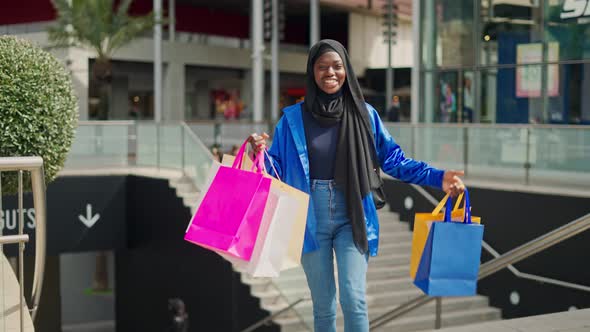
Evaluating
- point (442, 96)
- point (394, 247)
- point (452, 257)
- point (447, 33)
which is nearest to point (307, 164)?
point (452, 257)

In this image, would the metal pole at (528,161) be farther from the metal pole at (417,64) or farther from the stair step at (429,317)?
the metal pole at (417,64)

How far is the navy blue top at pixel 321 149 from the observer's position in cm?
394

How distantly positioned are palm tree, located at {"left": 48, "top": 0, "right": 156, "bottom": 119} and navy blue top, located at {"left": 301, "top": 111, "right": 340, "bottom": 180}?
2471 cm

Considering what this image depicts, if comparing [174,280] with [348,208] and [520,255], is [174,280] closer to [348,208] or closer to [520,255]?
[520,255]

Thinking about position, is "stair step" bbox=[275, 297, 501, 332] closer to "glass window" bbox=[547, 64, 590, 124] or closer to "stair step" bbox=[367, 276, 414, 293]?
"stair step" bbox=[367, 276, 414, 293]

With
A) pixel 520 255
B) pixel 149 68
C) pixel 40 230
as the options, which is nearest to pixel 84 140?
pixel 520 255

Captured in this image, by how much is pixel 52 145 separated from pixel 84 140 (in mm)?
8829

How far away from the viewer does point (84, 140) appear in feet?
49.1

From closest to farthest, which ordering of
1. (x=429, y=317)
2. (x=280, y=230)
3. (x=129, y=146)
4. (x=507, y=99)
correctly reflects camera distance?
(x=280, y=230)
(x=429, y=317)
(x=129, y=146)
(x=507, y=99)

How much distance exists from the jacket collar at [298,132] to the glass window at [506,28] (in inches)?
A: 518

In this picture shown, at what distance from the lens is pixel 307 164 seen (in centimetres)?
392

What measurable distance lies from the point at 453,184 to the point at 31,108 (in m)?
3.68

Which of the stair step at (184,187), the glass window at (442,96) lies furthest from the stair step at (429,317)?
the glass window at (442,96)

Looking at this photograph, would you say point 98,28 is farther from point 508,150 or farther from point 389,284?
point 508,150
